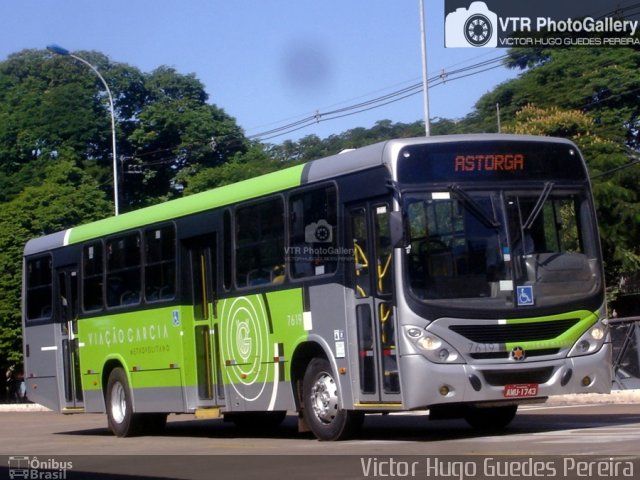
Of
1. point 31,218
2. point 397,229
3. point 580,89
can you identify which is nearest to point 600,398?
point 397,229

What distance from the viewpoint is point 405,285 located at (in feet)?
45.3

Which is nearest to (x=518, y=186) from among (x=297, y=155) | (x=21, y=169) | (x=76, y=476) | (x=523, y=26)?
(x=76, y=476)

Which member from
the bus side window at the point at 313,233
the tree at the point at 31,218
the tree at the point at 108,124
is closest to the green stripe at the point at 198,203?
the bus side window at the point at 313,233

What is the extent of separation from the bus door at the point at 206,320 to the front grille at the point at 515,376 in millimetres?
4967

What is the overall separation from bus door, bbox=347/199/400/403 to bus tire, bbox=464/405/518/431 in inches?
78.2

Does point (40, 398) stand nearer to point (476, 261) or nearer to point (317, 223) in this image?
point (317, 223)

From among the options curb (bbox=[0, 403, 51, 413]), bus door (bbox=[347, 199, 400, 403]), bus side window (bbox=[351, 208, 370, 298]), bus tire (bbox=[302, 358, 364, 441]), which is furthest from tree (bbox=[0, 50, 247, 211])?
bus door (bbox=[347, 199, 400, 403])

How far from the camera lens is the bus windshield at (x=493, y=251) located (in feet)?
45.5

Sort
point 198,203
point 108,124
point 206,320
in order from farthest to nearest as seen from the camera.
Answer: point 108,124
point 198,203
point 206,320

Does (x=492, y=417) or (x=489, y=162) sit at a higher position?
(x=489, y=162)

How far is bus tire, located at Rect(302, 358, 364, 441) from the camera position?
586 inches

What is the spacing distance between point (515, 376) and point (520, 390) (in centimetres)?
17

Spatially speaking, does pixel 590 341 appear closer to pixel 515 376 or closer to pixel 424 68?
pixel 515 376

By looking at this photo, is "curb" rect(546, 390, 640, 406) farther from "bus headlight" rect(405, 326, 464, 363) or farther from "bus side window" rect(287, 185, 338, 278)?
"bus headlight" rect(405, 326, 464, 363)
